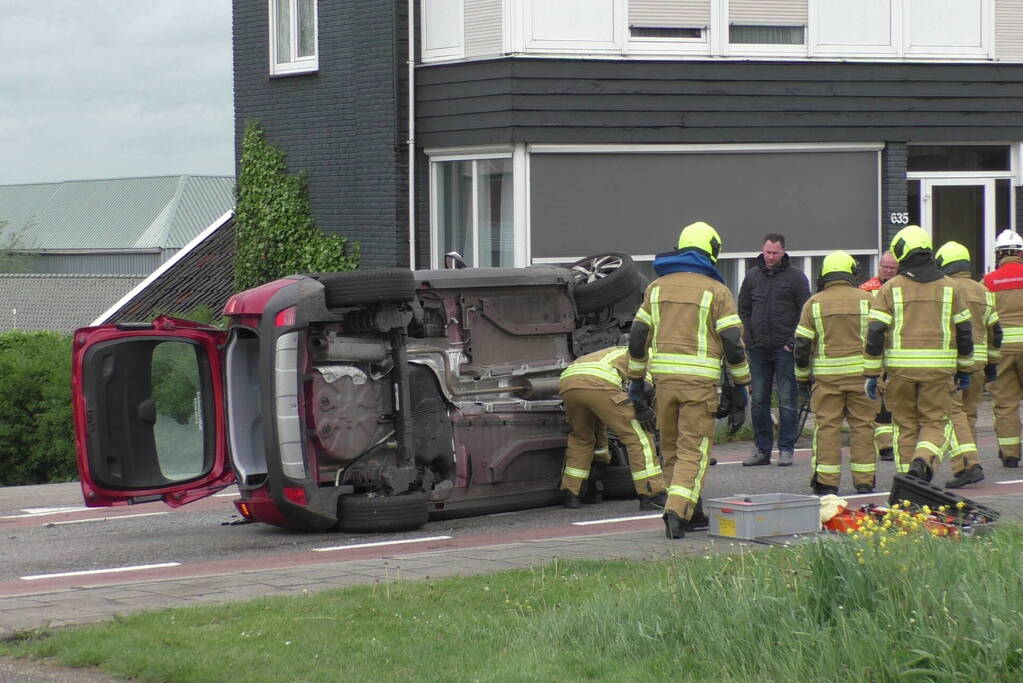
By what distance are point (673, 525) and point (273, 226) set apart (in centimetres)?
1261

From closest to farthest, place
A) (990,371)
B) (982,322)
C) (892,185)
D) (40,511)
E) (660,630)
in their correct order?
1. (660,630)
2. (982,322)
3. (990,371)
4. (40,511)
5. (892,185)

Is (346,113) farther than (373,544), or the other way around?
(346,113)

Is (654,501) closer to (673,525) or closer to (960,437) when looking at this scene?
(673,525)

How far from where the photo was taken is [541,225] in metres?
18.2

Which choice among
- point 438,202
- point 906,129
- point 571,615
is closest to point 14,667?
point 571,615

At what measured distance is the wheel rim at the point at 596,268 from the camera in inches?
484

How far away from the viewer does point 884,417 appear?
15367mm

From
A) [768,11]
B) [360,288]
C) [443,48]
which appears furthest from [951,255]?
[443,48]

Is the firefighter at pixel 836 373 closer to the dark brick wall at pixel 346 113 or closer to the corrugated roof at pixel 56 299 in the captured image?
the dark brick wall at pixel 346 113

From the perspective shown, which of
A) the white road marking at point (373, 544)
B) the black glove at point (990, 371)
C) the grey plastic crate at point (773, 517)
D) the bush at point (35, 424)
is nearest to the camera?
the grey plastic crate at point (773, 517)

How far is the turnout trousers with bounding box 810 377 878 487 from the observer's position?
11852 millimetres

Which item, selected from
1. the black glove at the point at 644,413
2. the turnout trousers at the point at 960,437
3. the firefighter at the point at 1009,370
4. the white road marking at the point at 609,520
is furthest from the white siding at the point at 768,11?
the black glove at the point at 644,413

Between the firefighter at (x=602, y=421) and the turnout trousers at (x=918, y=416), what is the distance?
1.87 m

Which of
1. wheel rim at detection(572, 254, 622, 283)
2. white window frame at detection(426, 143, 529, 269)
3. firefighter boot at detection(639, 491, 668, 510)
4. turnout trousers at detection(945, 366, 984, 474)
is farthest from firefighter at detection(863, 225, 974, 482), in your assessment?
white window frame at detection(426, 143, 529, 269)
